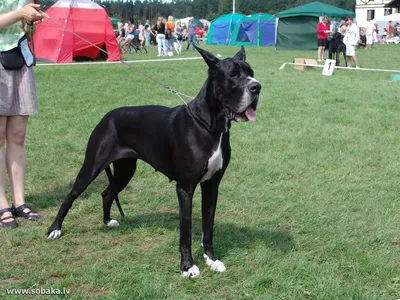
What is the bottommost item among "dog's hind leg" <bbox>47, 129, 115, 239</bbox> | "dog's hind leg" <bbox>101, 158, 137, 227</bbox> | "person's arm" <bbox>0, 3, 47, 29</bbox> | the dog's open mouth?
"dog's hind leg" <bbox>101, 158, 137, 227</bbox>

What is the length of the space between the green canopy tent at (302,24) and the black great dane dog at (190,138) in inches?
1149

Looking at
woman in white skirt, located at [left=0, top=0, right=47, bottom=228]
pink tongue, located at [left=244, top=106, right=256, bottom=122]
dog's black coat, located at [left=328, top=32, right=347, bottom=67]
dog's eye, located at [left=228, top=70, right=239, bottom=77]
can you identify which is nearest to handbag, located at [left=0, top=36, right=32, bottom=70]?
woman in white skirt, located at [left=0, top=0, right=47, bottom=228]

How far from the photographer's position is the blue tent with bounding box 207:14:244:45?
130 ft

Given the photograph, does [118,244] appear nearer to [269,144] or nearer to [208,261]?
[208,261]

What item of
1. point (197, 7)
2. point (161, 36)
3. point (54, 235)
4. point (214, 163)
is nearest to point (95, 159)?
point (54, 235)

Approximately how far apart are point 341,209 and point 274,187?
0.95 metres

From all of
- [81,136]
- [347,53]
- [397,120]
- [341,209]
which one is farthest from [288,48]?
[341,209]

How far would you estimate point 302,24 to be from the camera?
105 feet

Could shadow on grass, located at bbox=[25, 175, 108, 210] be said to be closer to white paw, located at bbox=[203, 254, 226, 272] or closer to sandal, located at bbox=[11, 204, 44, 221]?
sandal, located at bbox=[11, 204, 44, 221]

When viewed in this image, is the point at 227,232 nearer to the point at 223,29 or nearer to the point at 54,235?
the point at 54,235

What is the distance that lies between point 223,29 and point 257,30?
4009 mm

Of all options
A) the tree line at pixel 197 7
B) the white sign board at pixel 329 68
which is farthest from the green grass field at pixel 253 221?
the tree line at pixel 197 7

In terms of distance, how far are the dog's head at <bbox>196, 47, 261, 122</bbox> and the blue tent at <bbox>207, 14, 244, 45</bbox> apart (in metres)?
37.4

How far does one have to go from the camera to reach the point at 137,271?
3.54 metres
